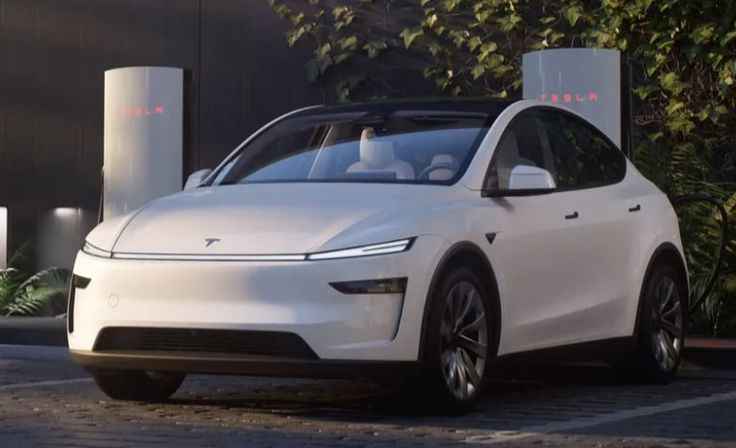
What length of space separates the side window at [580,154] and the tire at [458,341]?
1232mm

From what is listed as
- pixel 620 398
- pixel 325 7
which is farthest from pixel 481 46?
pixel 620 398

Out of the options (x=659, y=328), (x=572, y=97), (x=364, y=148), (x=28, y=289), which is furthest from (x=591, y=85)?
(x=28, y=289)

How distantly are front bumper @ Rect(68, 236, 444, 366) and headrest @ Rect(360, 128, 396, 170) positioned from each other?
93 centimetres

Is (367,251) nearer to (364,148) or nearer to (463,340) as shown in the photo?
(463,340)

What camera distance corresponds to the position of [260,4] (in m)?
15.5

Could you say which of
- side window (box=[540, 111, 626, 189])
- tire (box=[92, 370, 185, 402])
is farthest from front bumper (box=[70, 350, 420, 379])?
side window (box=[540, 111, 626, 189])

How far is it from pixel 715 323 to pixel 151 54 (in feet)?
20.5

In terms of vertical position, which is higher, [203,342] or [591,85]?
[591,85]

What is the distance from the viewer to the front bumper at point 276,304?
7402 millimetres

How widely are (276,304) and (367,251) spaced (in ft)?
1.45

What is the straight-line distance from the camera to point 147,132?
12.6 metres

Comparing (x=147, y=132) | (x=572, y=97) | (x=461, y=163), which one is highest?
(x=572, y=97)

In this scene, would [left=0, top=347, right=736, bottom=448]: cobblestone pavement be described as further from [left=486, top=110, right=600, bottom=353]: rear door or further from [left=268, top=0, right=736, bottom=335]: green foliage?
[left=268, top=0, right=736, bottom=335]: green foliage

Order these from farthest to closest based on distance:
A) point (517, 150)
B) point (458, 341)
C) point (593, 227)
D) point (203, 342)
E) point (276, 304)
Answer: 1. point (593, 227)
2. point (517, 150)
3. point (458, 341)
4. point (203, 342)
5. point (276, 304)
